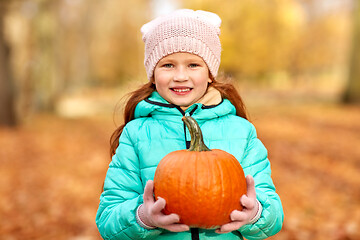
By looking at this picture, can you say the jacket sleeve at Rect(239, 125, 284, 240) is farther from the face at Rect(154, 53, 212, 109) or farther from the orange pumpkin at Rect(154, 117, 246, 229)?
the face at Rect(154, 53, 212, 109)

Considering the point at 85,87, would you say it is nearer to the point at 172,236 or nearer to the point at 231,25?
the point at 231,25

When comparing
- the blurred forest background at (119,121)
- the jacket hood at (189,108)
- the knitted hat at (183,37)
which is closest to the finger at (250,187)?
the jacket hood at (189,108)

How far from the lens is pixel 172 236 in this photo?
2.03 meters

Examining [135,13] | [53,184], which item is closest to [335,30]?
[135,13]

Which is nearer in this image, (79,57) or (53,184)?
(53,184)

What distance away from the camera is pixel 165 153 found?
214cm

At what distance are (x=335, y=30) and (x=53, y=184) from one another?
3394 cm

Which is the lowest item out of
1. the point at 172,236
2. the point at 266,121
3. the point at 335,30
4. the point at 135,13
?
the point at 266,121

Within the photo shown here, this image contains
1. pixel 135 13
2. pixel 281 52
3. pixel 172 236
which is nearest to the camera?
pixel 172 236

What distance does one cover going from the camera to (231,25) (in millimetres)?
31922

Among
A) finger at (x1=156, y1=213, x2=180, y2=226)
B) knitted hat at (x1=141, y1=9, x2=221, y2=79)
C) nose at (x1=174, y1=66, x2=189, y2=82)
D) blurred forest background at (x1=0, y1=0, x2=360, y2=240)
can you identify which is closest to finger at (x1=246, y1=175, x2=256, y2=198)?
finger at (x1=156, y1=213, x2=180, y2=226)

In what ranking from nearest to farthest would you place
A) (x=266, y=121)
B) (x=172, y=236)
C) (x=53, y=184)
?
1. (x=172, y=236)
2. (x=53, y=184)
3. (x=266, y=121)

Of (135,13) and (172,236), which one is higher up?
(135,13)

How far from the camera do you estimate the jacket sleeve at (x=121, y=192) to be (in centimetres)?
201
